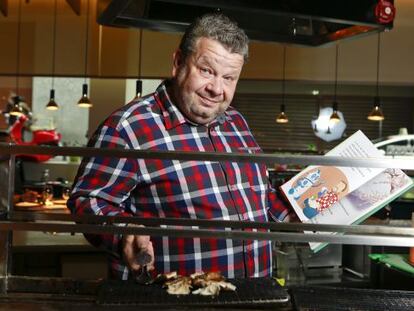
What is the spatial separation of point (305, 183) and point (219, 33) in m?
0.44

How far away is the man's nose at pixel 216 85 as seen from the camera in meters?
1.44

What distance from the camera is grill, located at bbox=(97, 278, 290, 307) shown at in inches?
44.0

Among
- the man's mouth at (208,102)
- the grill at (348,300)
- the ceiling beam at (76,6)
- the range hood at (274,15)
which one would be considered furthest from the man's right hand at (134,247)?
the ceiling beam at (76,6)

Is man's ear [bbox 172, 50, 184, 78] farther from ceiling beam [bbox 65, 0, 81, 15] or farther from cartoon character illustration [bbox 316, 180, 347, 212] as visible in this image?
ceiling beam [bbox 65, 0, 81, 15]

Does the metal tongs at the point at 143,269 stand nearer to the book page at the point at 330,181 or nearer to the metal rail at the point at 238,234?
the metal rail at the point at 238,234

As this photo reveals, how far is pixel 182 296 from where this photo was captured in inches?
45.4

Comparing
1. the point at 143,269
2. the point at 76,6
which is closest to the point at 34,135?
the point at 76,6

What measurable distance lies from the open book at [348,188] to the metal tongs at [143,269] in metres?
0.38

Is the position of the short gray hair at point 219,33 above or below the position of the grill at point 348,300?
above

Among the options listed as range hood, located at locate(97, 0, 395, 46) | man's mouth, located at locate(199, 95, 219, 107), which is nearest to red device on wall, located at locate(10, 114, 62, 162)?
range hood, located at locate(97, 0, 395, 46)

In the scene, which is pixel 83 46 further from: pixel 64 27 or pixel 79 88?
pixel 79 88

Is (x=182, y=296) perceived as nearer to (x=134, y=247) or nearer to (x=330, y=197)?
(x=134, y=247)

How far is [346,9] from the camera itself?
10.7 feet

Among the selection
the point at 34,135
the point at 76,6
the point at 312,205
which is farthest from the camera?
the point at 34,135
